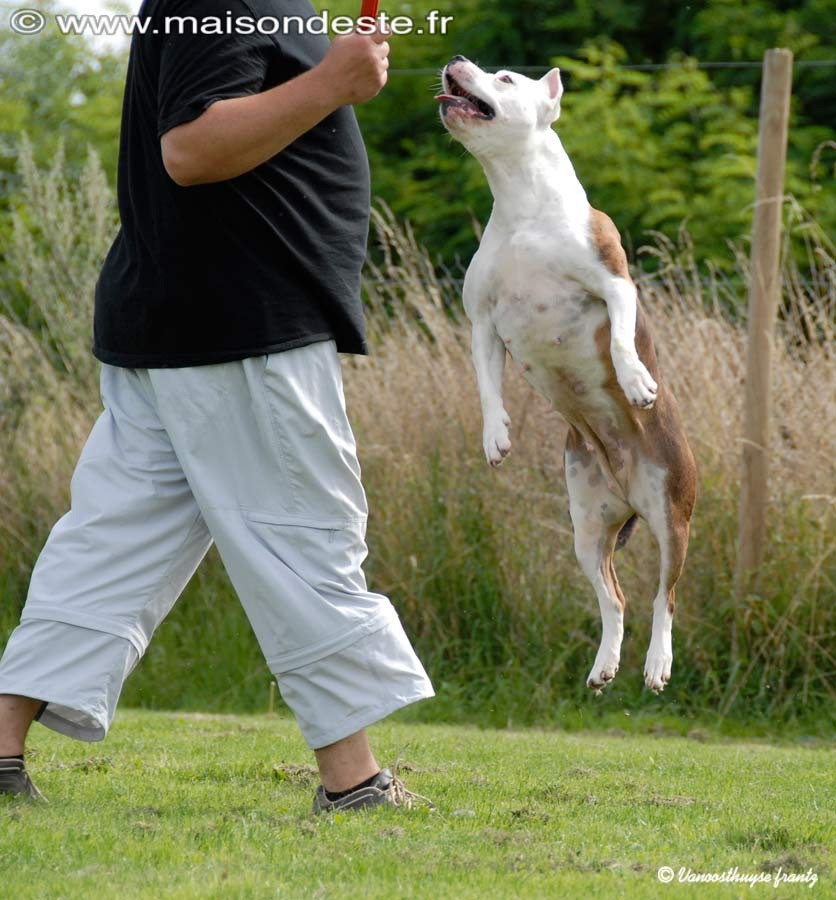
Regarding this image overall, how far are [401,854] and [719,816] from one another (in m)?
1.01

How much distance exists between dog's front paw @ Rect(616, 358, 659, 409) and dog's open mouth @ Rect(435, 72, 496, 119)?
772 mm

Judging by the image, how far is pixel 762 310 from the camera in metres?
6.30

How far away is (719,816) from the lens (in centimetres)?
369

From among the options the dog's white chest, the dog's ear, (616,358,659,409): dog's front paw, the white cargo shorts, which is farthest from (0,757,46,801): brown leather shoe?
the dog's ear

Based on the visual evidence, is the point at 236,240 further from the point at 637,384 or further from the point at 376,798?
the point at 376,798

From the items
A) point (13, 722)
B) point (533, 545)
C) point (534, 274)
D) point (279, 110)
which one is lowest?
point (533, 545)

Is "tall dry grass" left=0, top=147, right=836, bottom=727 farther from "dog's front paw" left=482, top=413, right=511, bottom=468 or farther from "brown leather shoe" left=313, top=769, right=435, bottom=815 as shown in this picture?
"dog's front paw" left=482, top=413, right=511, bottom=468

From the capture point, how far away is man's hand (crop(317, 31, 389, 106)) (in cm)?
323

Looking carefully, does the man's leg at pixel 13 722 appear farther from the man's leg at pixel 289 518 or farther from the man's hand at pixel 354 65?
the man's hand at pixel 354 65

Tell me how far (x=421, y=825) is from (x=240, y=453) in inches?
39.6

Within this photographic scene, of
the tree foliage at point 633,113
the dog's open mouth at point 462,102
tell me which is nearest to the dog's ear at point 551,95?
the dog's open mouth at point 462,102

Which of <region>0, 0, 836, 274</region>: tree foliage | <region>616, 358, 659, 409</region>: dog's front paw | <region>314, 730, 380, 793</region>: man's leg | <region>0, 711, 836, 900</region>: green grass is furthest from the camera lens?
<region>0, 0, 836, 274</region>: tree foliage

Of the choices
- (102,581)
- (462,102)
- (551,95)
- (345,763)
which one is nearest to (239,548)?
(102,581)

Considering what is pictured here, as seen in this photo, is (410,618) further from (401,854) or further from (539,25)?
(539,25)
